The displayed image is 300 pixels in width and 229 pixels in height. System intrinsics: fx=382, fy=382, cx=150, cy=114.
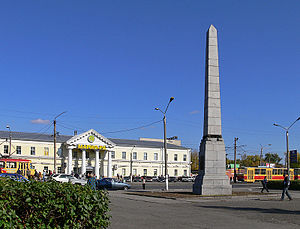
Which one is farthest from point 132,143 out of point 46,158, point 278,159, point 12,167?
point 278,159

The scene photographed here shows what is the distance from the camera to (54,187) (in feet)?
23.9

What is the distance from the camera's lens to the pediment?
70.8m

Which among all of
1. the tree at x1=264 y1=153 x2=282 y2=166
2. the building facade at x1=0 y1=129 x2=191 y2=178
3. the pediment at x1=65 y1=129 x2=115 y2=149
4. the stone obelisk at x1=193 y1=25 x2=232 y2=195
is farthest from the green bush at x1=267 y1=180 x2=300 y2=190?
the tree at x1=264 y1=153 x2=282 y2=166

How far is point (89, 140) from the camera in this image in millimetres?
72500

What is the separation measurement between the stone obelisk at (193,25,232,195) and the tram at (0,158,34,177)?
25405 mm

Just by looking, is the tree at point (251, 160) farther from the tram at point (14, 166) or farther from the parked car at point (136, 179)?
the tram at point (14, 166)

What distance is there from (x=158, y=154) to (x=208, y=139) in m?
58.4

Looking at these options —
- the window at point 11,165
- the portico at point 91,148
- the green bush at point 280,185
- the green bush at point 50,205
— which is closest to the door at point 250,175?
the green bush at point 280,185

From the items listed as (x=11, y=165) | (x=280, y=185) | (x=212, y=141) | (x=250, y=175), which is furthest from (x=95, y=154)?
(x=212, y=141)

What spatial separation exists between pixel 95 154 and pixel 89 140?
4054mm

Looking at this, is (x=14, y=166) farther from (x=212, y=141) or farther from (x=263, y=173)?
(x=263, y=173)

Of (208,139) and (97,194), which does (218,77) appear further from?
(97,194)

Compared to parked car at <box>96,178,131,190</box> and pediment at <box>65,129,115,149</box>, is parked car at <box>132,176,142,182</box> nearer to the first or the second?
pediment at <box>65,129,115,149</box>

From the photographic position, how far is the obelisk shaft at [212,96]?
25828 mm
